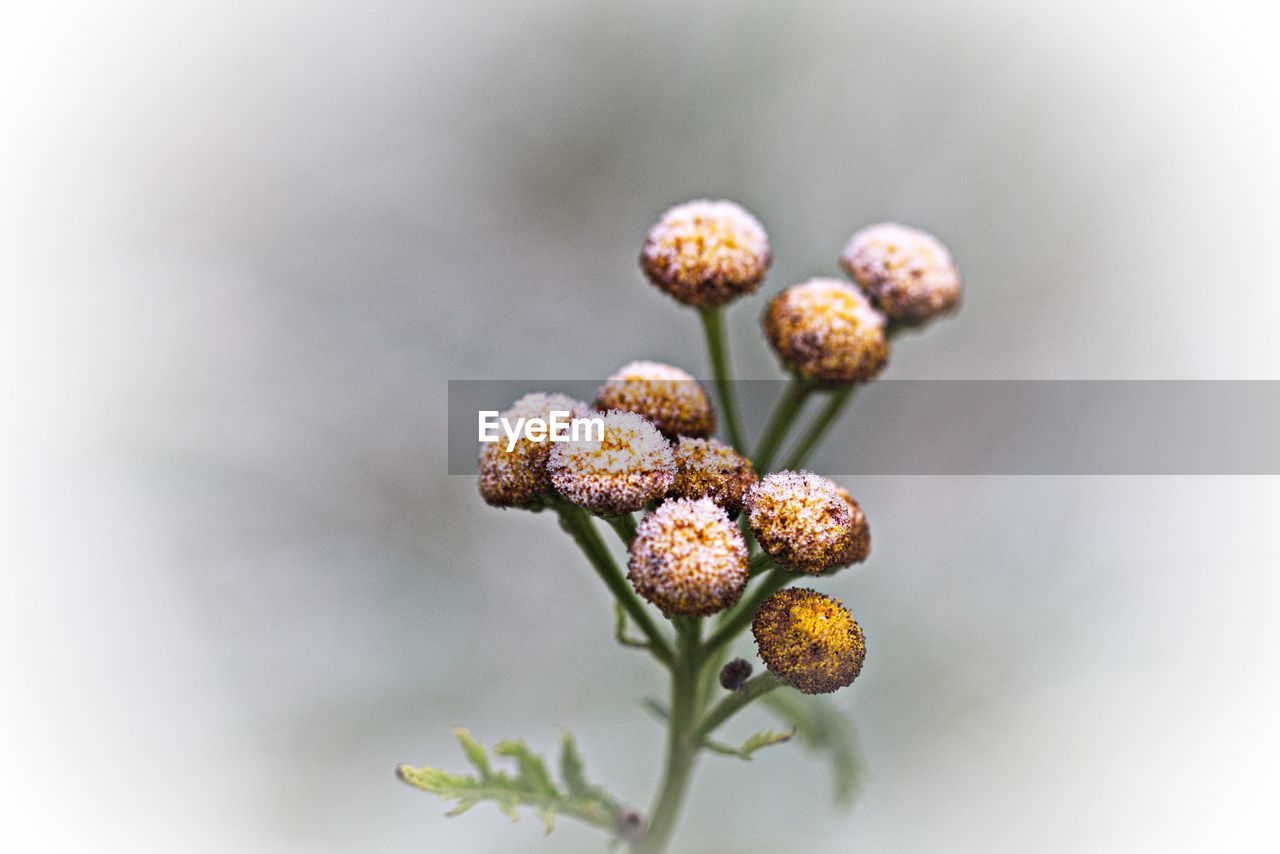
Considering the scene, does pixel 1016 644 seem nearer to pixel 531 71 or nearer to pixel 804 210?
pixel 804 210

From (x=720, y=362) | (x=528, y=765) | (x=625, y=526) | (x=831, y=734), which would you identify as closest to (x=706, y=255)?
(x=720, y=362)

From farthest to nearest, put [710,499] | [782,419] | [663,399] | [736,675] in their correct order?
[782,419] → [663,399] → [736,675] → [710,499]

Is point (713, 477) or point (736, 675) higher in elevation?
point (713, 477)

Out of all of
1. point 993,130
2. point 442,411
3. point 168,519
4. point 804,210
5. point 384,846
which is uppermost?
point 993,130

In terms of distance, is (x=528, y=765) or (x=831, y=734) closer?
(x=528, y=765)

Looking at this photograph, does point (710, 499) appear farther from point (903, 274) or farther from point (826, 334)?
point (903, 274)

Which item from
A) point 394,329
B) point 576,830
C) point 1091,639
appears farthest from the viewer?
point 394,329

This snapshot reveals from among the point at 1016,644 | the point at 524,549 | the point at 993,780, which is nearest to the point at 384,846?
the point at 524,549

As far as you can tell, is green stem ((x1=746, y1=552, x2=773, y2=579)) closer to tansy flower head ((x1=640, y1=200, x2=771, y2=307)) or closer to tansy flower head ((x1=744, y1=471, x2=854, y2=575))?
tansy flower head ((x1=744, y1=471, x2=854, y2=575))
